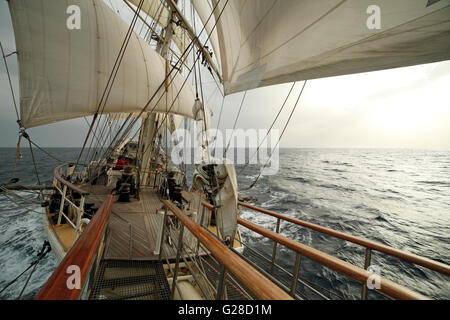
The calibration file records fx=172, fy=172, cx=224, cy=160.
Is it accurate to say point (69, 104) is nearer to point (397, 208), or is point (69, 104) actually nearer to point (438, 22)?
point (438, 22)

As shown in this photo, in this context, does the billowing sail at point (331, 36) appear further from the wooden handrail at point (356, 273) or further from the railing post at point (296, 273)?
the railing post at point (296, 273)

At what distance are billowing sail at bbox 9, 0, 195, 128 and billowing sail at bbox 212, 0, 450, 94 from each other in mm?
4286

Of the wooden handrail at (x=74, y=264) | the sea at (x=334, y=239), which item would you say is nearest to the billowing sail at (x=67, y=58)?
the sea at (x=334, y=239)

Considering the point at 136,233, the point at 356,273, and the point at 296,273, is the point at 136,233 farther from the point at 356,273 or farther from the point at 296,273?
the point at 356,273

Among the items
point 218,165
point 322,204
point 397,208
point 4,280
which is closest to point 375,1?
point 218,165

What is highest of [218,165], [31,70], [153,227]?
[31,70]

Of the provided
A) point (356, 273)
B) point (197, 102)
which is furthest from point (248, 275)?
point (197, 102)

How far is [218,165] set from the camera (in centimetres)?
204

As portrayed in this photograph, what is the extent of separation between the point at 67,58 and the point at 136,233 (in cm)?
481

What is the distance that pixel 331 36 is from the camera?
6.05 ft

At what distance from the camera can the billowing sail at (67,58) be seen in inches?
159

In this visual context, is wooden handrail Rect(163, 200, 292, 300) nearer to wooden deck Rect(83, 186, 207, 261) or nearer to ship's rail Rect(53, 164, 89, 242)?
wooden deck Rect(83, 186, 207, 261)

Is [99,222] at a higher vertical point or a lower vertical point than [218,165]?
lower
